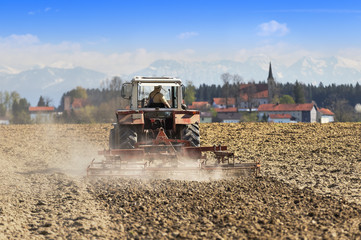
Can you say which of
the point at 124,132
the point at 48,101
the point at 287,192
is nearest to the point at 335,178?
the point at 287,192

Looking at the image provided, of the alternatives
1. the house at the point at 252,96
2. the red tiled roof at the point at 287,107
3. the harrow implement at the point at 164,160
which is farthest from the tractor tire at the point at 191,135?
the house at the point at 252,96

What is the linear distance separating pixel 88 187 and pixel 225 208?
334 centimetres

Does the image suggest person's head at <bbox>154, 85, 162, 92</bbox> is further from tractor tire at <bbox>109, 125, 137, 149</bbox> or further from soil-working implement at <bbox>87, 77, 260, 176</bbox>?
tractor tire at <bbox>109, 125, 137, 149</bbox>

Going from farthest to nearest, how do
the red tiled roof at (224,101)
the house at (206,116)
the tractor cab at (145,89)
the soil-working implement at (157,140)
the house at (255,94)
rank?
the red tiled roof at (224,101), the house at (255,94), the house at (206,116), the tractor cab at (145,89), the soil-working implement at (157,140)

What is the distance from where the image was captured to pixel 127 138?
11953 millimetres

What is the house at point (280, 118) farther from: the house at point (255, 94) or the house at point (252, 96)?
the house at point (255, 94)

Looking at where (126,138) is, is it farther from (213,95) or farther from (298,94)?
(213,95)

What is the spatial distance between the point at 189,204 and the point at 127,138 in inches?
163

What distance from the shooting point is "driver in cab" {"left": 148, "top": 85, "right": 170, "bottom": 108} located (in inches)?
496

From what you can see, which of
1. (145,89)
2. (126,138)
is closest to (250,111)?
(145,89)

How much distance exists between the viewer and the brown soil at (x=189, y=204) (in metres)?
6.75

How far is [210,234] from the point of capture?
652 cm

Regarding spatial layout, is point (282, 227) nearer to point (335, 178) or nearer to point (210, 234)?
point (210, 234)

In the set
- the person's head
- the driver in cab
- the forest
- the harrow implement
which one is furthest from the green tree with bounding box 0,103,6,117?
the harrow implement
